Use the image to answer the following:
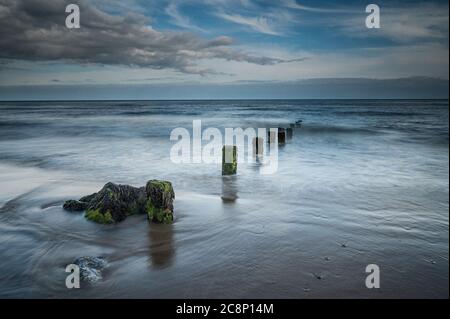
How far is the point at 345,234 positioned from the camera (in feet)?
23.2

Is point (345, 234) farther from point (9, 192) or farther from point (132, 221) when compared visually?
point (9, 192)

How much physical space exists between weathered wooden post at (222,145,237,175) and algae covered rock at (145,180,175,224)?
14.9 ft

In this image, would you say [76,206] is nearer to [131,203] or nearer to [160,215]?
[131,203]

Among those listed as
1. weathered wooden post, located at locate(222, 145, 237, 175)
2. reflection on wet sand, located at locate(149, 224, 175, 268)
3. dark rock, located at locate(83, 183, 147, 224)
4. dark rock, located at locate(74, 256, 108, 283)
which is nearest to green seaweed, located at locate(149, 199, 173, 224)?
reflection on wet sand, located at locate(149, 224, 175, 268)

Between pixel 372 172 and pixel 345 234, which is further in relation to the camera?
pixel 372 172

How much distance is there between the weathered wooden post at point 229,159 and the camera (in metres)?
12.0

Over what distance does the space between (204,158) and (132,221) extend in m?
9.02

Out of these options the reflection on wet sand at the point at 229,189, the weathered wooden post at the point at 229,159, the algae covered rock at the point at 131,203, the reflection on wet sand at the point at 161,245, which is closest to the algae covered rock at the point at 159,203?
the algae covered rock at the point at 131,203

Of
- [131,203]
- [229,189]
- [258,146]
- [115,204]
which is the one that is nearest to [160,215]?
[131,203]

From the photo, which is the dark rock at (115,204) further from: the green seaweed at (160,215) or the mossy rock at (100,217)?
the green seaweed at (160,215)

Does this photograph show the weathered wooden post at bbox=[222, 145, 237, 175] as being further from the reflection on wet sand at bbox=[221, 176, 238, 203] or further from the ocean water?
the ocean water

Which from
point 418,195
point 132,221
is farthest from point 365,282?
point 418,195

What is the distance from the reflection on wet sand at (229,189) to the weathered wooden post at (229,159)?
0.31 meters
